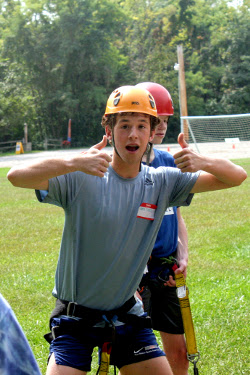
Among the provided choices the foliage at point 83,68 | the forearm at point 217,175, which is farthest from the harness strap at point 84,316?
the foliage at point 83,68

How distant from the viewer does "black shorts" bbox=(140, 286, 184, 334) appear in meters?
4.27

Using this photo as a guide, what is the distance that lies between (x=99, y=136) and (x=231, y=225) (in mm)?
47072

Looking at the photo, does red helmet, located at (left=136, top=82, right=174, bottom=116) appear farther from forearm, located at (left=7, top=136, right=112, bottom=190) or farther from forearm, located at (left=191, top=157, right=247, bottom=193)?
forearm, located at (left=7, top=136, right=112, bottom=190)

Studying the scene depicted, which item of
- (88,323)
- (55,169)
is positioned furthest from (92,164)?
(88,323)

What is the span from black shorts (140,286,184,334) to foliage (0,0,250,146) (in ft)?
158

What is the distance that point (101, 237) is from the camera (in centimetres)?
321

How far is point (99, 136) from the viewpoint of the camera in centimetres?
5800

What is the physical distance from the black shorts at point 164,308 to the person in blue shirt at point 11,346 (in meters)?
2.83

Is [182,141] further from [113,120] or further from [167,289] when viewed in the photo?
[167,289]

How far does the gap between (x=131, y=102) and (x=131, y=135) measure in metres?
0.23

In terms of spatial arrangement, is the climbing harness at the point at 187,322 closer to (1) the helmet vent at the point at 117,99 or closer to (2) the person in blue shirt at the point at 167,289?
(2) the person in blue shirt at the point at 167,289

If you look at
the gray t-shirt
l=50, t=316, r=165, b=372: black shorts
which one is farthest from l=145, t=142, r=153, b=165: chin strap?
l=50, t=316, r=165, b=372: black shorts

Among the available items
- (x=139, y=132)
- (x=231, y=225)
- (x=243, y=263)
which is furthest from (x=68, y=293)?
(x=231, y=225)

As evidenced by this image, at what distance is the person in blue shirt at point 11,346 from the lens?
1.38 meters
